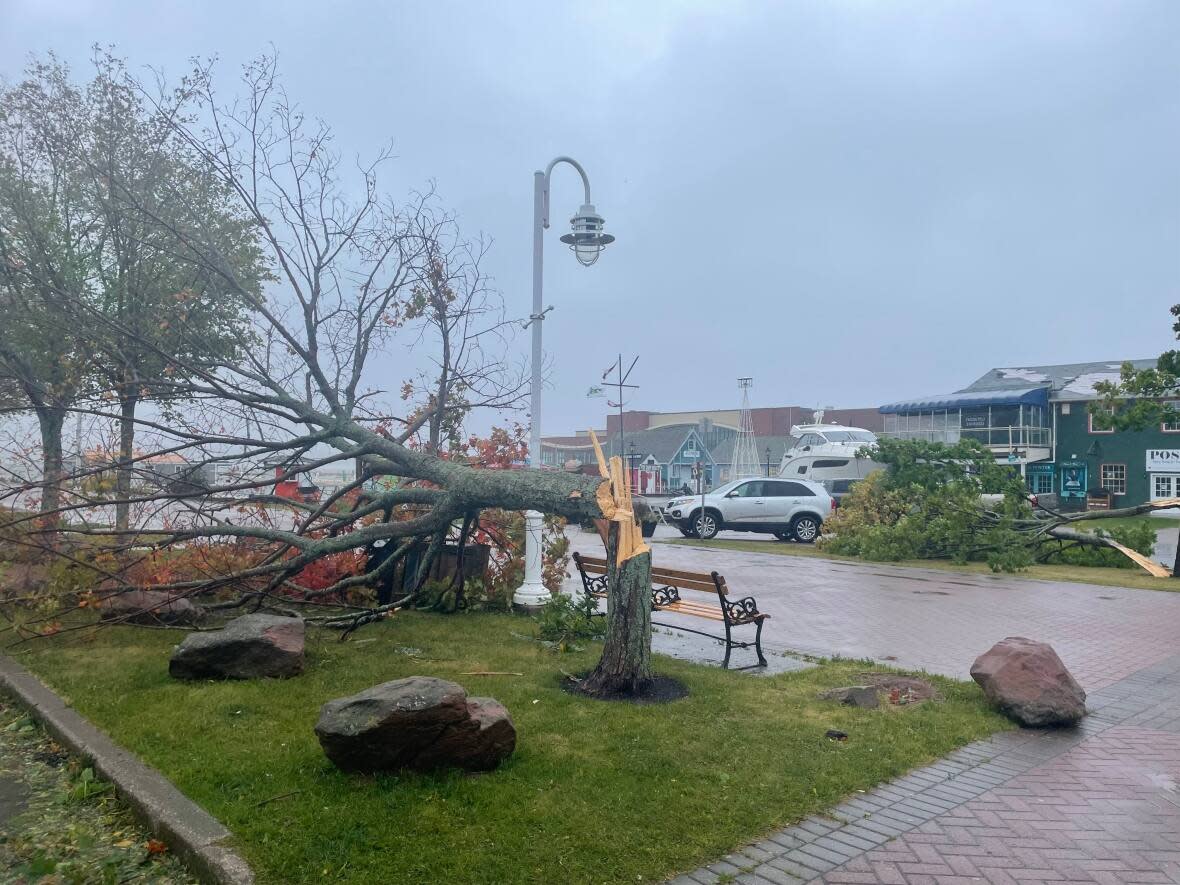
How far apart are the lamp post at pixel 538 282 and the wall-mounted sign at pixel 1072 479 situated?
1394 inches

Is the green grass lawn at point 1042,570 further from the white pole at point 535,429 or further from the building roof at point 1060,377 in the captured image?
the building roof at point 1060,377

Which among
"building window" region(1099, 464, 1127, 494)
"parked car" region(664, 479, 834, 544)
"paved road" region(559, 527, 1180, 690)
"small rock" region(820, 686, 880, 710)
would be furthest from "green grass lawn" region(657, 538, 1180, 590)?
"building window" region(1099, 464, 1127, 494)

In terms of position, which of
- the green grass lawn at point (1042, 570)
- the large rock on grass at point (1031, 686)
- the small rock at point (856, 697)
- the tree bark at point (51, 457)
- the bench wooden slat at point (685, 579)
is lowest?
the green grass lawn at point (1042, 570)

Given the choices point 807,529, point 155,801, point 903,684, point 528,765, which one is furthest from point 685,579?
point 807,529

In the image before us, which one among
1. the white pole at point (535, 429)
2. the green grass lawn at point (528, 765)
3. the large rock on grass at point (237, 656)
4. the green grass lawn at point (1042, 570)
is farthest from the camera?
the green grass lawn at point (1042, 570)

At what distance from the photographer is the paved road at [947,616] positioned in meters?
9.16

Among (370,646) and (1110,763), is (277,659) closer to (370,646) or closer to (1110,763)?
(370,646)

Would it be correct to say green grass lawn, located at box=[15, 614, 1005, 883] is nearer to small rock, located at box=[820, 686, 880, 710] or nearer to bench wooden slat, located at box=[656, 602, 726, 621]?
small rock, located at box=[820, 686, 880, 710]

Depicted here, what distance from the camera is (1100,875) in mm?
4027

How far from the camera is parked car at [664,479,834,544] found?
23922 mm

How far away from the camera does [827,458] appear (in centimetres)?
3356

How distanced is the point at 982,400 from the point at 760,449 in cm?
3131

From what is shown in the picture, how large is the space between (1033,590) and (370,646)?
10746 millimetres

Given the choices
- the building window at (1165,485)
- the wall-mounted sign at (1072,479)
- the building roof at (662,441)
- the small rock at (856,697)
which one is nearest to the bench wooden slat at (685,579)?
the small rock at (856,697)
